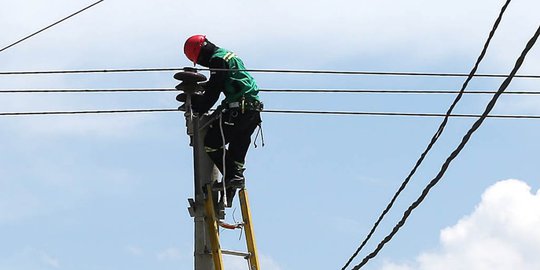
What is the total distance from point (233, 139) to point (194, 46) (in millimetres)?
920

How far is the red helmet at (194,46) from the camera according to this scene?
1023cm

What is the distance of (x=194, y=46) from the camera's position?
1024 cm

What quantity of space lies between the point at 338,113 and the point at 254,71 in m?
1.25

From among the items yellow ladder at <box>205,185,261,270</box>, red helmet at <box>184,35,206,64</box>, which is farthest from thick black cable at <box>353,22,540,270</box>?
red helmet at <box>184,35,206,64</box>

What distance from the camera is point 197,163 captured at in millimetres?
9828

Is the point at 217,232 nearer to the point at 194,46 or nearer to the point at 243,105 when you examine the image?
the point at 243,105

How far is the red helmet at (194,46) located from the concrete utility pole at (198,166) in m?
0.50

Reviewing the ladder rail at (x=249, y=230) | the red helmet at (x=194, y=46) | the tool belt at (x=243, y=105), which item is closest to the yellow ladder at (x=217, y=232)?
the ladder rail at (x=249, y=230)

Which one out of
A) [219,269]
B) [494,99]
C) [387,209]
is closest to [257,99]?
[219,269]

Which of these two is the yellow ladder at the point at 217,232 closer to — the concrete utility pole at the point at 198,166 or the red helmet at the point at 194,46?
the concrete utility pole at the point at 198,166

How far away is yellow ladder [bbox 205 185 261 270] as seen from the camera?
949 cm

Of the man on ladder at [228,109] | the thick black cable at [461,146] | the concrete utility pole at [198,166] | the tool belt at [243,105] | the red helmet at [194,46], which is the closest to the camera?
the thick black cable at [461,146]

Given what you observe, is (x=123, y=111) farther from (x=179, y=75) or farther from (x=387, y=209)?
(x=387, y=209)

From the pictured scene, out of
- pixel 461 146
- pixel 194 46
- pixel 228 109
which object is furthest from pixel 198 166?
pixel 461 146
